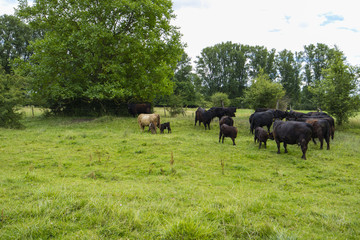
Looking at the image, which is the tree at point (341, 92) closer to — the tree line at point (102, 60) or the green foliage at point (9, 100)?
the tree line at point (102, 60)

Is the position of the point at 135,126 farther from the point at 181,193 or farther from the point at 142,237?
the point at 142,237

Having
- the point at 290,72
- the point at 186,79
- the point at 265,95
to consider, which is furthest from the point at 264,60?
the point at 265,95

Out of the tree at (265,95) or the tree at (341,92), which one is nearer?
the tree at (341,92)

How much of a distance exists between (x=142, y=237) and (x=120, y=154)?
287 inches

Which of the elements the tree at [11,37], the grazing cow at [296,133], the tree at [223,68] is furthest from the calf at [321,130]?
the tree at [223,68]

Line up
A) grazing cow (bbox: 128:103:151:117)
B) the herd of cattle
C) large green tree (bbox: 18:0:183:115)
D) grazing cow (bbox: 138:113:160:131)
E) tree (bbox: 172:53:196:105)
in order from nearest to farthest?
the herd of cattle < grazing cow (bbox: 138:113:160:131) < large green tree (bbox: 18:0:183:115) < grazing cow (bbox: 128:103:151:117) < tree (bbox: 172:53:196:105)

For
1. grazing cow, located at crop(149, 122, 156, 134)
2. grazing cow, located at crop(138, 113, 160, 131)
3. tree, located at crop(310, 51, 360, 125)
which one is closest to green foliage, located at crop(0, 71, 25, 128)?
grazing cow, located at crop(138, 113, 160, 131)

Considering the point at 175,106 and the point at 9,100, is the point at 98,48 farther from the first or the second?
the point at 175,106

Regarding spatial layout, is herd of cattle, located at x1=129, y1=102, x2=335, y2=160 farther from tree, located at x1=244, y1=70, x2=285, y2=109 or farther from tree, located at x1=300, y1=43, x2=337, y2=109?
tree, located at x1=300, y1=43, x2=337, y2=109

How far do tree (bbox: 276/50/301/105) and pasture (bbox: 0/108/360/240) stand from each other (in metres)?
52.3

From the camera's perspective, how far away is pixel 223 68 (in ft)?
204

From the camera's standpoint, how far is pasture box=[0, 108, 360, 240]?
9.78 ft

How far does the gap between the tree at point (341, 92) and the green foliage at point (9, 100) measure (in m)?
27.2

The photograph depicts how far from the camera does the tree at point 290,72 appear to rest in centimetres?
5956
